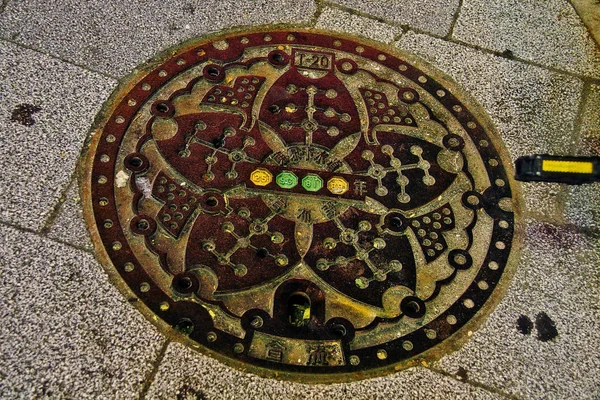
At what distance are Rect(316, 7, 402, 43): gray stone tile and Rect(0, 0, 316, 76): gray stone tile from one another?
94 mm

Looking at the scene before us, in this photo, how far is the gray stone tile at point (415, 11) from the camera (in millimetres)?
3156

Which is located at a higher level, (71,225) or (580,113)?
(580,113)

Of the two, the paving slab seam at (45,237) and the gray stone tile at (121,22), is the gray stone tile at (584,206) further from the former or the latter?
the paving slab seam at (45,237)

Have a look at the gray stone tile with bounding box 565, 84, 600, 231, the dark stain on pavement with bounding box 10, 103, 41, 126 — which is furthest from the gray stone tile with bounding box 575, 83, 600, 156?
the dark stain on pavement with bounding box 10, 103, 41, 126

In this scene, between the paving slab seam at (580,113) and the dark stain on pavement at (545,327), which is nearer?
the dark stain on pavement at (545,327)

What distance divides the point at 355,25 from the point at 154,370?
214cm

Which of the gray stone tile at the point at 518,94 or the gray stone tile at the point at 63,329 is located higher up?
the gray stone tile at the point at 518,94

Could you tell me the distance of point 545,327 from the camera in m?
2.28

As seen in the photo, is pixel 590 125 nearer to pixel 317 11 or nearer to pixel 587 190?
pixel 587 190

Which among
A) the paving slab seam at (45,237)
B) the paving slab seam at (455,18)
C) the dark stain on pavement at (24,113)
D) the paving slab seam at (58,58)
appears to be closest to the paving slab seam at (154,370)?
the paving slab seam at (45,237)

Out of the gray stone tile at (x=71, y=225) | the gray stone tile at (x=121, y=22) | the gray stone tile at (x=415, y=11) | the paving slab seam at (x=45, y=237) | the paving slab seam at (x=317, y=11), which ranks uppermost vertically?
the gray stone tile at (x=415, y=11)

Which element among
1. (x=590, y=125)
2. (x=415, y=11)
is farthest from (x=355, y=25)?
(x=590, y=125)

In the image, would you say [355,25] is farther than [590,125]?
Yes

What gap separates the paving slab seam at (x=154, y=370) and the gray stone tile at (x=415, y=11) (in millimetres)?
2194
